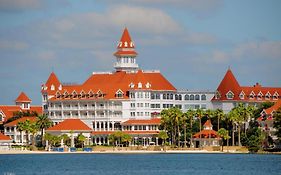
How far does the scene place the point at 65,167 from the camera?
13938 cm

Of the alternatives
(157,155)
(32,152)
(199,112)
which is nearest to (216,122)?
(199,112)

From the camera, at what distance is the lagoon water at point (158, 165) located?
128 metres

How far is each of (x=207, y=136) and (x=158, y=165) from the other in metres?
44.6

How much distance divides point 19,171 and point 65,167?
32.1ft

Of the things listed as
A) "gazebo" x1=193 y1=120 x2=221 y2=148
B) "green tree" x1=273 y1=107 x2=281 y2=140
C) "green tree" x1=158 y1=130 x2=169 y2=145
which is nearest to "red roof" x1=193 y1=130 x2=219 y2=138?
"gazebo" x1=193 y1=120 x2=221 y2=148

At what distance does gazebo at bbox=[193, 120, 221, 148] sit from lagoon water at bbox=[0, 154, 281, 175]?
41.5 feet

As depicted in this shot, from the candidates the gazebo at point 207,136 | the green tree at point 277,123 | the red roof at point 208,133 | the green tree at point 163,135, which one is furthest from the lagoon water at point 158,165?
the green tree at point 163,135

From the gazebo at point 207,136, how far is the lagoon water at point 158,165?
12.6 m

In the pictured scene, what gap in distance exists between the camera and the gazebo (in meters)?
186

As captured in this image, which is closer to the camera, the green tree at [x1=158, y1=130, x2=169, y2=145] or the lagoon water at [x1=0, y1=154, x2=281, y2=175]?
the lagoon water at [x1=0, y1=154, x2=281, y2=175]

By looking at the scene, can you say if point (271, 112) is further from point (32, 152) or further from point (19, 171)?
point (19, 171)

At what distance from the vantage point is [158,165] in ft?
468

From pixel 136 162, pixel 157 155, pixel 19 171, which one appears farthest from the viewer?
pixel 157 155

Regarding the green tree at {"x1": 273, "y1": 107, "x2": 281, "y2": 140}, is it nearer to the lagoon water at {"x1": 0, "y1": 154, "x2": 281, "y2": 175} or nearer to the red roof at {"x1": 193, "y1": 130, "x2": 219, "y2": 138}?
the lagoon water at {"x1": 0, "y1": 154, "x2": 281, "y2": 175}
